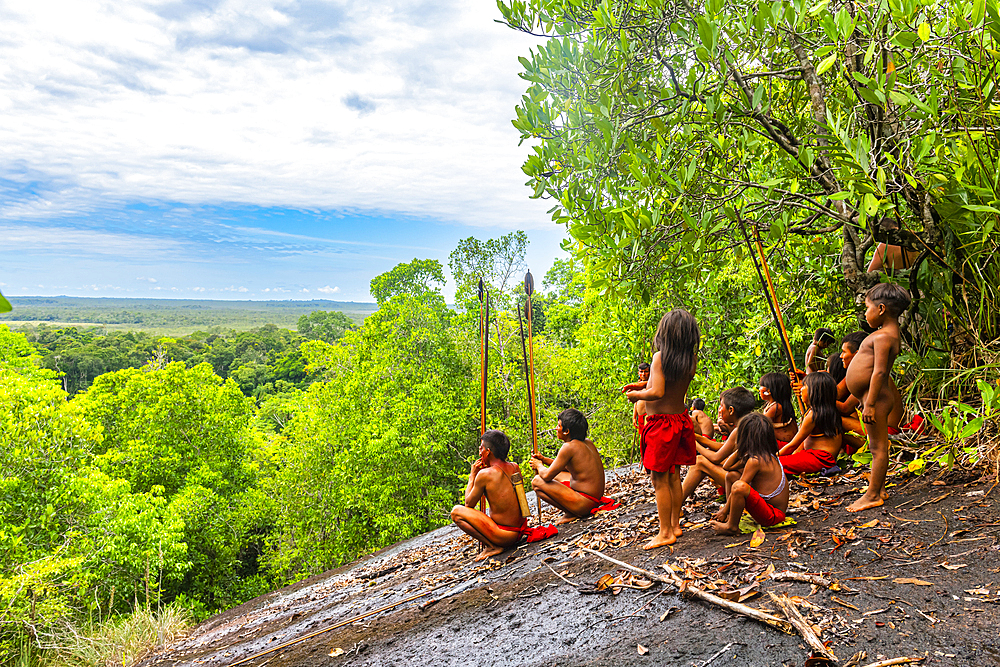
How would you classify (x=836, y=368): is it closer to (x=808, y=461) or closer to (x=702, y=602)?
(x=808, y=461)

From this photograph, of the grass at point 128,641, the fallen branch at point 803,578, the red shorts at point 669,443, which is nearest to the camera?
the fallen branch at point 803,578

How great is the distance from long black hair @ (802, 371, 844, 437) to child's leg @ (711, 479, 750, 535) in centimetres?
176

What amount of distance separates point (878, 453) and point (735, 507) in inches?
46.0

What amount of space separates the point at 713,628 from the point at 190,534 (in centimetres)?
2362

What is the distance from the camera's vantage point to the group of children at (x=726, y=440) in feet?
15.5

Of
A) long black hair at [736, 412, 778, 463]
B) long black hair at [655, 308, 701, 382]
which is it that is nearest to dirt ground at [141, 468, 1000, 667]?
long black hair at [736, 412, 778, 463]

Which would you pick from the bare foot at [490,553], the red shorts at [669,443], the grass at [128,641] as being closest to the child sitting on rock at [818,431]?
the red shorts at [669,443]

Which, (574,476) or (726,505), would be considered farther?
(574,476)

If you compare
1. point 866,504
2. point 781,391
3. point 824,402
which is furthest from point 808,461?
point 866,504

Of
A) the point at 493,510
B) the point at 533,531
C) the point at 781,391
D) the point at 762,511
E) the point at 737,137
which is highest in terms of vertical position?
the point at 737,137

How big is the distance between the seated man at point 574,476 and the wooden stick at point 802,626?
3.10 m

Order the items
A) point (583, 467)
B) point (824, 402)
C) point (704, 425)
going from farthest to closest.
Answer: point (583, 467) < point (704, 425) < point (824, 402)

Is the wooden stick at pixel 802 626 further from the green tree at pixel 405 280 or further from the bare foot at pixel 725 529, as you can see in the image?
the green tree at pixel 405 280

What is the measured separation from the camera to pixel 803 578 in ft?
12.4
